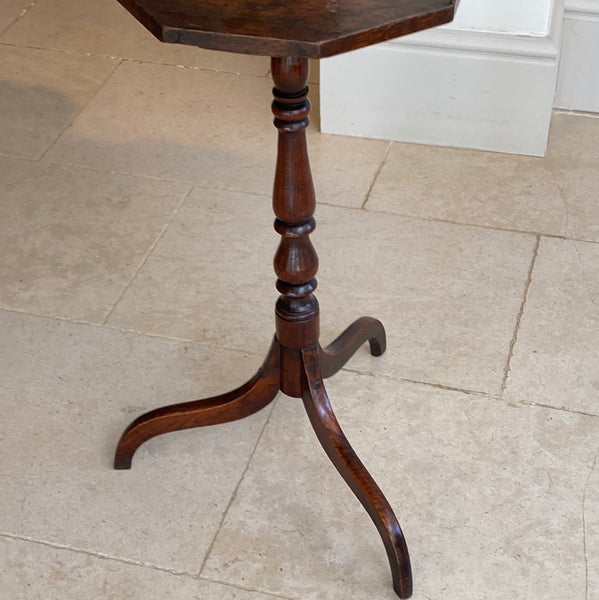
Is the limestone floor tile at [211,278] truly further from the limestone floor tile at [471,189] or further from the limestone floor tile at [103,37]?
the limestone floor tile at [103,37]

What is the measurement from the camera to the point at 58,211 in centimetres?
244

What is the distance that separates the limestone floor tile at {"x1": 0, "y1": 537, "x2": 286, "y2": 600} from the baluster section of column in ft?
1.13

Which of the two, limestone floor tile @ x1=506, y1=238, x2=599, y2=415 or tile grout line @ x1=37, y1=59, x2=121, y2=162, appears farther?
tile grout line @ x1=37, y1=59, x2=121, y2=162

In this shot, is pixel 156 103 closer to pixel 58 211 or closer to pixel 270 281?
pixel 58 211

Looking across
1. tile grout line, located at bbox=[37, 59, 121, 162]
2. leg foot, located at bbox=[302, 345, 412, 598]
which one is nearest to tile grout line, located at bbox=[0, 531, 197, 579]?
leg foot, located at bbox=[302, 345, 412, 598]

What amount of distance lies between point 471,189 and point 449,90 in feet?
0.82

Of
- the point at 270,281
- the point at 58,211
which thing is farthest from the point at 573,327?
the point at 58,211

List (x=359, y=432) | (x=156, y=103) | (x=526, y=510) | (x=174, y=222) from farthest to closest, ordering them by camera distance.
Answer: (x=156, y=103)
(x=174, y=222)
(x=359, y=432)
(x=526, y=510)

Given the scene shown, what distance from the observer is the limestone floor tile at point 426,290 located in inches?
79.8

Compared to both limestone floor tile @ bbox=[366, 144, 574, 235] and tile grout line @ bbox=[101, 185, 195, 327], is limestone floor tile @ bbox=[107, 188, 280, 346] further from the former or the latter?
limestone floor tile @ bbox=[366, 144, 574, 235]

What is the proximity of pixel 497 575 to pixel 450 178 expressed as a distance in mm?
1120

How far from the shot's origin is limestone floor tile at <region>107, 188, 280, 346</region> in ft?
6.95

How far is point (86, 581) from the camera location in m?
1.65

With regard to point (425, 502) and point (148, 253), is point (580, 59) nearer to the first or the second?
point (148, 253)
